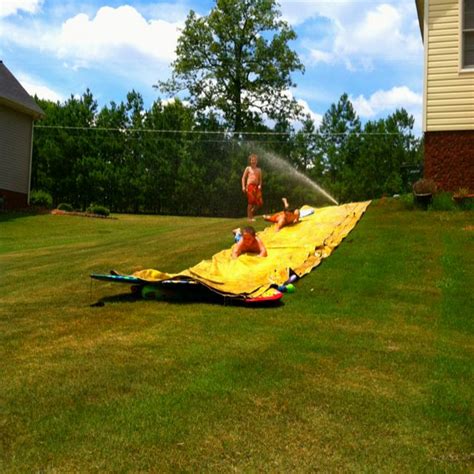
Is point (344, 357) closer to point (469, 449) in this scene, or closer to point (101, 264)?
point (469, 449)

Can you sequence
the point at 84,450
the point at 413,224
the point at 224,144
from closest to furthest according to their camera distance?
the point at 84,450
the point at 413,224
the point at 224,144

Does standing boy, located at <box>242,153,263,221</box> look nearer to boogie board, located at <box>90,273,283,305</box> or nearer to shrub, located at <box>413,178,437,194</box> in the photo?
shrub, located at <box>413,178,437,194</box>

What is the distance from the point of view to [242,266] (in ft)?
29.4

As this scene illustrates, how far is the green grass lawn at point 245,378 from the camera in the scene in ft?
10.5

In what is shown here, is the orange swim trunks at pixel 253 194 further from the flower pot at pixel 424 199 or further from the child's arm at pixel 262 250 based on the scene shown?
the child's arm at pixel 262 250

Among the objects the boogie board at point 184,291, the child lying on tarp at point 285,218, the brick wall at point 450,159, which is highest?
the brick wall at point 450,159

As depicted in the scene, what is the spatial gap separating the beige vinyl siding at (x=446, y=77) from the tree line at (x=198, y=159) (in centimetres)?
2557

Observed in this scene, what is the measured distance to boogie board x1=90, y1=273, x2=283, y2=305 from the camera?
23.1 ft

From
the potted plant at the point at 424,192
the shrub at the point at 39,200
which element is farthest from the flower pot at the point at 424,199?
the shrub at the point at 39,200

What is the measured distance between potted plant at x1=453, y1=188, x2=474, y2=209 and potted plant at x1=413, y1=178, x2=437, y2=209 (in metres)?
0.46

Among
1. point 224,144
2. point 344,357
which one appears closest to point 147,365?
point 344,357

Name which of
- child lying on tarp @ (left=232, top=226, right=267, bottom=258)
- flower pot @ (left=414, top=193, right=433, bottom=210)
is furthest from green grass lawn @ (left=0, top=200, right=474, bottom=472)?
flower pot @ (left=414, top=193, right=433, bottom=210)

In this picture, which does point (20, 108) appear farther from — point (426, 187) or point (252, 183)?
point (426, 187)

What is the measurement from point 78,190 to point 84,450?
38.6 meters
